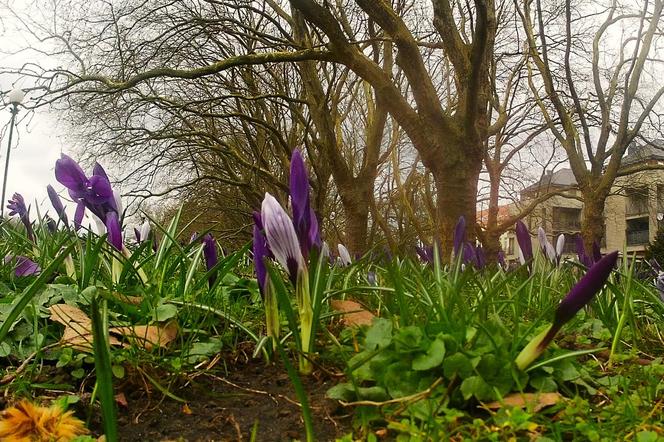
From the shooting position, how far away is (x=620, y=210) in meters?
47.5

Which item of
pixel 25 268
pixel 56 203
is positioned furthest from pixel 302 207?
pixel 56 203

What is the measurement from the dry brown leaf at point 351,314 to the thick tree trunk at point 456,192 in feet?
19.6

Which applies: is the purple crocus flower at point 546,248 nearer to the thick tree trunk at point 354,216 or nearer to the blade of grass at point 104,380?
the blade of grass at point 104,380

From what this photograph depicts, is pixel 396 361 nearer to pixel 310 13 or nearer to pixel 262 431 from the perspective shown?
pixel 262 431

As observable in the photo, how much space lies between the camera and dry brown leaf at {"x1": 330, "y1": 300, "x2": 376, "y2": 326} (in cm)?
200

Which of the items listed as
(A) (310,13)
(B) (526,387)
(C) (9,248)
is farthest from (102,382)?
(A) (310,13)

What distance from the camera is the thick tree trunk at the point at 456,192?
808 cm

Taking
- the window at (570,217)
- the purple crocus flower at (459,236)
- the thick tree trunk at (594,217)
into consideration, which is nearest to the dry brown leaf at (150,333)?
the purple crocus flower at (459,236)

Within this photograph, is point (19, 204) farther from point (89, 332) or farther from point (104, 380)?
point (104, 380)

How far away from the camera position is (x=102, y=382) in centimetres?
102

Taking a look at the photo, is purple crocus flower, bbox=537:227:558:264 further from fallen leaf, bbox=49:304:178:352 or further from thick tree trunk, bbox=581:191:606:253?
thick tree trunk, bbox=581:191:606:253

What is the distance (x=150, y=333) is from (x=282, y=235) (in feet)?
1.79

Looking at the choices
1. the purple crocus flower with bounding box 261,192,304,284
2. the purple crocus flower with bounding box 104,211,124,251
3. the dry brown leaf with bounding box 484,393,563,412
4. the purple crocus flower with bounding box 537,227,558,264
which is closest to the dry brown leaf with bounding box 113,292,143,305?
the purple crocus flower with bounding box 104,211,124,251

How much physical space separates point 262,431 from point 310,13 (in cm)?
759
